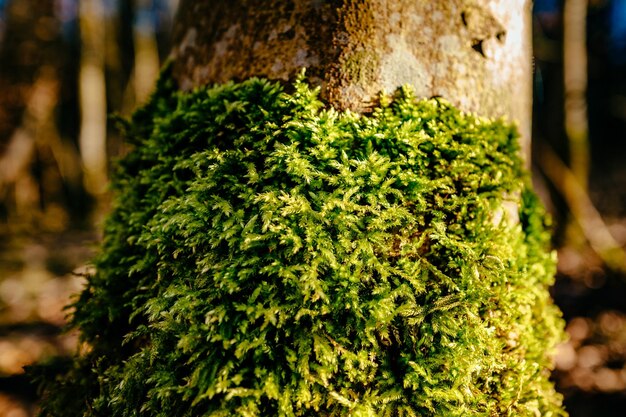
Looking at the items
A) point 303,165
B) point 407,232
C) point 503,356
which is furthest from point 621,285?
point 303,165

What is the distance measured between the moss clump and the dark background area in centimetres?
59

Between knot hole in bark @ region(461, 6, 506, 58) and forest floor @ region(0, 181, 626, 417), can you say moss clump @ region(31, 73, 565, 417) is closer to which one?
knot hole in bark @ region(461, 6, 506, 58)

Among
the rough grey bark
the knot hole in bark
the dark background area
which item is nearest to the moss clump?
the rough grey bark

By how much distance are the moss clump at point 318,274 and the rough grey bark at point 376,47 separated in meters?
0.09

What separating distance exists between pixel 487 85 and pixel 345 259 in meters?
0.94

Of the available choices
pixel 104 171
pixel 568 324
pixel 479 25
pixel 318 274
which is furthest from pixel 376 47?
pixel 104 171

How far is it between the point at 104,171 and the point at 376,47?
12.6 metres

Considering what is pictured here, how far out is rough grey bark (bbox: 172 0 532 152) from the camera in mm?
1313

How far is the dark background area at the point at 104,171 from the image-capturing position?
13.9 feet

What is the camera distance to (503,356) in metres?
1.33

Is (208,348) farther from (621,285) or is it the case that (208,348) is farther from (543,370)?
(621,285)

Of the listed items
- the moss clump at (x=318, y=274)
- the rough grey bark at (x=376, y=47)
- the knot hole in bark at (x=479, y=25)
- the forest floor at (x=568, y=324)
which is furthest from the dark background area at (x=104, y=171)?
the knot hole in bark at (x=479, y=25)

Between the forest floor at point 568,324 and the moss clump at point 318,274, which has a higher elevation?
the moss clump at point 318,274

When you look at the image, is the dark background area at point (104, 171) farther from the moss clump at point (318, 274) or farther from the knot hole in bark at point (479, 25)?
the knot hole in bark at point (479, 25)
